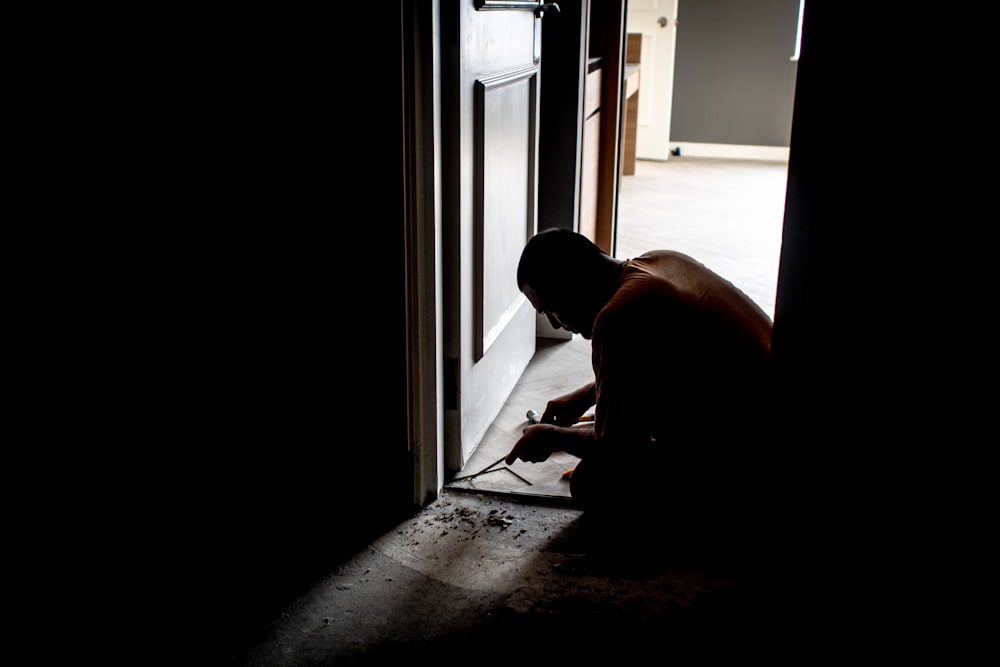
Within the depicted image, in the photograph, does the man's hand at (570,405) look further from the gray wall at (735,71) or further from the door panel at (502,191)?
the gray wall at (735,71)

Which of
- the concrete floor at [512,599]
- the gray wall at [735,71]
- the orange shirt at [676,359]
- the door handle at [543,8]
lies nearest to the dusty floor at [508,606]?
the concrete floor at [512,599]

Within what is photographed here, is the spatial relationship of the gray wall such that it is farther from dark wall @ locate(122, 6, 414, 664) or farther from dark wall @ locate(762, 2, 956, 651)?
dark wall @ locate(762, 2, 956, 651)

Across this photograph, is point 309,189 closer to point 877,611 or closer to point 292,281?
point 292,281

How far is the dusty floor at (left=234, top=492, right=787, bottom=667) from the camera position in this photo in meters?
1.77

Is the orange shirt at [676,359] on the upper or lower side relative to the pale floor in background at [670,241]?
upper

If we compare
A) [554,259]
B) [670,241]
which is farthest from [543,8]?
[670,241]

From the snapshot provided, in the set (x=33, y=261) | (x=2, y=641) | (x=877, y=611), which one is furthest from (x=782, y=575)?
(x=33, y=261)

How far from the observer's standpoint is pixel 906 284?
59.9 inches

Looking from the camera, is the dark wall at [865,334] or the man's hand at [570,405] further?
the man's hand at [570,405]

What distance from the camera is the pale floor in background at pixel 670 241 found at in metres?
2.51

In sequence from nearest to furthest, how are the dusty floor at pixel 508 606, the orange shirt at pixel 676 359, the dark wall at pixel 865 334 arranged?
the dark wall at pixel 865 334, the dusty floor at pixel 508 606, the orange shirt at pixel 676 359

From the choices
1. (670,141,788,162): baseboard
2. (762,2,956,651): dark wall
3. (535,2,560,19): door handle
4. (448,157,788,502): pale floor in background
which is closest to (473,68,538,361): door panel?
(535,2,560,19): door handle

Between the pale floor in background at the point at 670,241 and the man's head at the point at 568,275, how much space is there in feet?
1.79

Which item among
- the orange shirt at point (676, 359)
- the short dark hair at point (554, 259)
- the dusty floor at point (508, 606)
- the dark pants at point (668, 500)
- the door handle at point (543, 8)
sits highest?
the door handle at point (543, 8)
